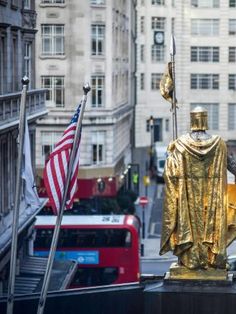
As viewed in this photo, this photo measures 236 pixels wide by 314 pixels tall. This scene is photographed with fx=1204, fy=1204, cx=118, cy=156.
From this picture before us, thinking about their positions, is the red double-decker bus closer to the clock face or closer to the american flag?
the american flag

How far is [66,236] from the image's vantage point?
4347 cm

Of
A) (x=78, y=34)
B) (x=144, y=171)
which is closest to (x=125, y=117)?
(x=144, y=171)

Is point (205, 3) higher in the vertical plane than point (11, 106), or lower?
higher

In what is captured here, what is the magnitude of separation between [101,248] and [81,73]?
17419mm

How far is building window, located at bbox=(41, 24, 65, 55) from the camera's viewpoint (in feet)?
191

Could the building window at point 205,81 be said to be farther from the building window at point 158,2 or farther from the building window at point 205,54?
the building window at point 158,2

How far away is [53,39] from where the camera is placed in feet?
192

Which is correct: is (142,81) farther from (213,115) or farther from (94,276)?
(94,276)

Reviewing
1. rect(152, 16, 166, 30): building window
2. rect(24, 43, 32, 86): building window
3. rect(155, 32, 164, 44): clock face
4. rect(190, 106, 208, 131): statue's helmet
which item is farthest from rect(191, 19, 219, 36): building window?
rect(190, 106, 208, 131): statue's helmet

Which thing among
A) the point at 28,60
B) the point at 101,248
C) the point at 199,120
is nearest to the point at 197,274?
the point at 199,120

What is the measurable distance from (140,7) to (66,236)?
152 feet

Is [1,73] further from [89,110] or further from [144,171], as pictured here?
[144,171]

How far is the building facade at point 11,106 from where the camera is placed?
36125 mm

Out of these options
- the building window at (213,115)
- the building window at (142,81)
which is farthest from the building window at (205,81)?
the building window at (142,81)
